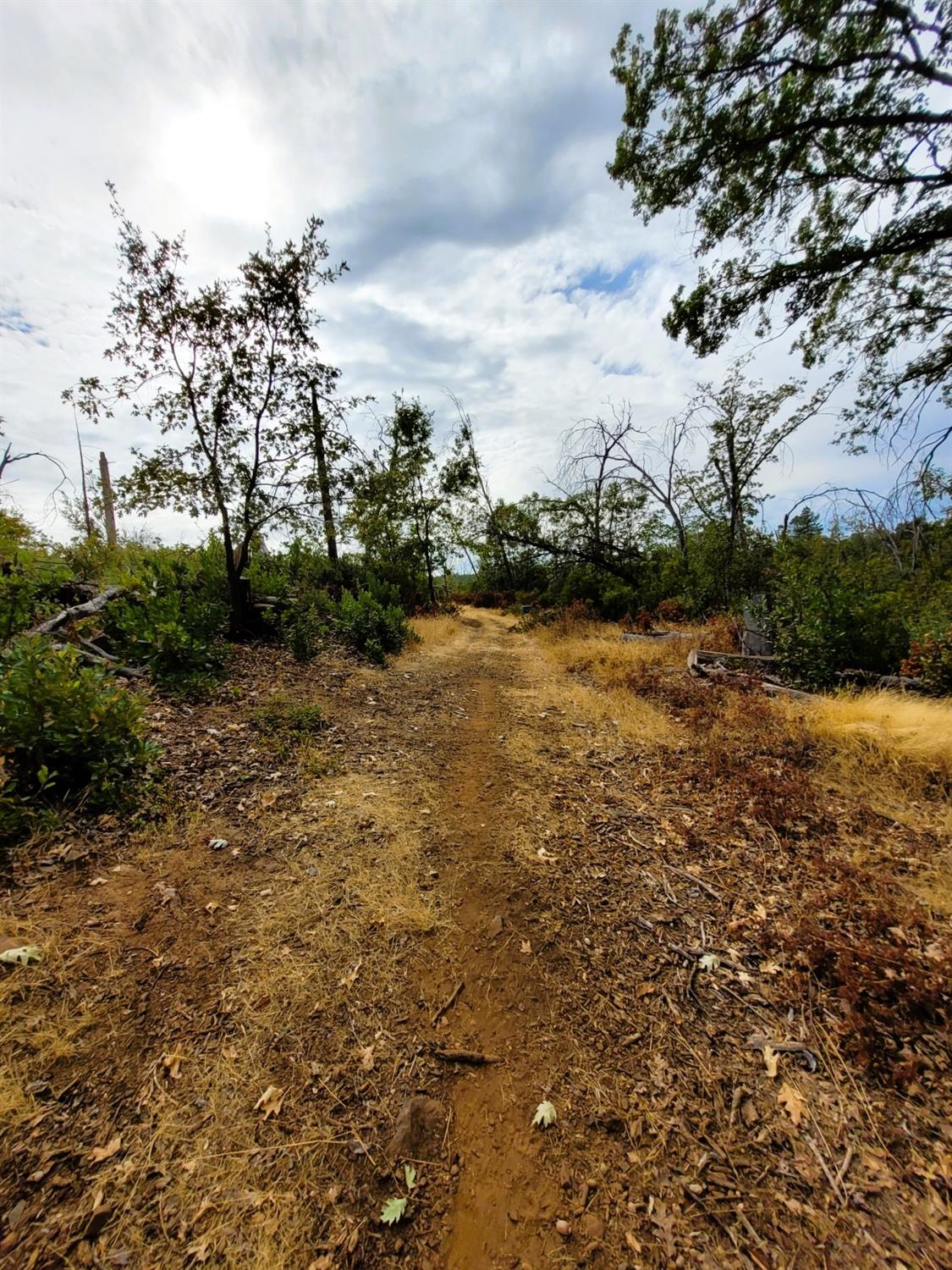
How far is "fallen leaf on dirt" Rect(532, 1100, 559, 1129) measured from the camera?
1889 millimetres

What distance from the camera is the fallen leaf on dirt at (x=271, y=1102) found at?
6.15ft

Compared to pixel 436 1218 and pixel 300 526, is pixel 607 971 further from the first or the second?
pixel 300 526

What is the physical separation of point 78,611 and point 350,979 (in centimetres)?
609

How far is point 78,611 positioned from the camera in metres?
5.88

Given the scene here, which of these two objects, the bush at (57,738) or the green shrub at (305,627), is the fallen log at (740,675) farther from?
the bush at (57,738)

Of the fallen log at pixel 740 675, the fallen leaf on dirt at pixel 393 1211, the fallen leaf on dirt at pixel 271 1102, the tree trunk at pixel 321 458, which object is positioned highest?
the tree trunk at pixel 321 458

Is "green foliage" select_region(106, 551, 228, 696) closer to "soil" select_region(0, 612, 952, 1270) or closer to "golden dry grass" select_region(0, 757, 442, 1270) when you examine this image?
"soil" select_region(0, 612, 952, 1270)

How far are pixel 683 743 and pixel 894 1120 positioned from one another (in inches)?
142

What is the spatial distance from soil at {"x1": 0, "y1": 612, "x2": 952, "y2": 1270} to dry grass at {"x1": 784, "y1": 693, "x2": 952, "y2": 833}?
40cm

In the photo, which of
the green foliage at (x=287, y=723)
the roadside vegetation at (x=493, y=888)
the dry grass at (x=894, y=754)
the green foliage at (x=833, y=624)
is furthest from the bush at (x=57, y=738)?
the green foliage at (x=833, y=624)

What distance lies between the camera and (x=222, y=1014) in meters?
2.23

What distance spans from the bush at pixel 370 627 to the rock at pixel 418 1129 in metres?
7.41

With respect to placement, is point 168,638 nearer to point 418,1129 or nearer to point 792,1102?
point 418,1129

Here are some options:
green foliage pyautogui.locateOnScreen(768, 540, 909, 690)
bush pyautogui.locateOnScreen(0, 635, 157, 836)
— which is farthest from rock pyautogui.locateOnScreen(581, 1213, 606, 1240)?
green foliage pyautogui.locateOnScreen(768, 540, 909, 690)
